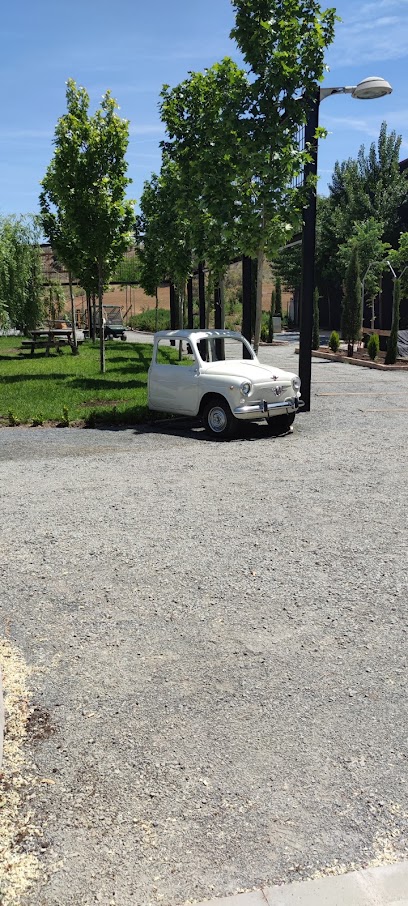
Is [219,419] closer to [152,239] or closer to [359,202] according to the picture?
[152,239]

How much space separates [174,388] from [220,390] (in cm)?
103

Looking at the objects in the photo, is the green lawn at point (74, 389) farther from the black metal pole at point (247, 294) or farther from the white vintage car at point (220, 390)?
the black metal pole at point (247, 294)

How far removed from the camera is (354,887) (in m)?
2.46

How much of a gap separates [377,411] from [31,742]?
1093cm

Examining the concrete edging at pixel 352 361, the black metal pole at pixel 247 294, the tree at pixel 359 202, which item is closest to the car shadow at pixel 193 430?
the black metal pole at pixel 247 294

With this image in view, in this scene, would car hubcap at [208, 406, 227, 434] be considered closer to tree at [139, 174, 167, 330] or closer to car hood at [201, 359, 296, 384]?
car hood at [201, 359, 296, 384]

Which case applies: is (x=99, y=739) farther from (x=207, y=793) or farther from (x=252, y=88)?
(x=252, y=88)

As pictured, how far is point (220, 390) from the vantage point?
34.3ft

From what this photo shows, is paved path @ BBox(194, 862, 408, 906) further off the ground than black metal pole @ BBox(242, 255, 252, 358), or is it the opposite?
black metal pole @ BBox(242, 255, 252, 358)

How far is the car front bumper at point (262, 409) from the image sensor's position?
10.3 m

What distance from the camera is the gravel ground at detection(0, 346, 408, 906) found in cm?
267

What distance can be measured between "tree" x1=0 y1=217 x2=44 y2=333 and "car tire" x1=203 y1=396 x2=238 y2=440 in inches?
870

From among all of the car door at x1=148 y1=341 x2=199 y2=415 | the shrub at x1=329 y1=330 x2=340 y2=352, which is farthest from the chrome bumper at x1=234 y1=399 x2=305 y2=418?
the shrub at x1=329 y1=330 x2=340 y2=352

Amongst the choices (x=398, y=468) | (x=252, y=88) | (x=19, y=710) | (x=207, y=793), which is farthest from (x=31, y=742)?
(x=252, y=88)
